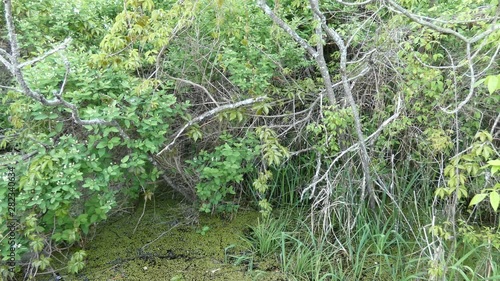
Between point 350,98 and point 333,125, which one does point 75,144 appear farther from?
point 350,98

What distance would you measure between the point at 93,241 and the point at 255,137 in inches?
51.3

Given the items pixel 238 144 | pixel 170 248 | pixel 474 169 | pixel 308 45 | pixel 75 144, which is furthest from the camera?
pixel 170 248

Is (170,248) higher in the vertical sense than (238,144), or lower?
lower

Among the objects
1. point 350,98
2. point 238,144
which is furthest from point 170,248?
point 350,98

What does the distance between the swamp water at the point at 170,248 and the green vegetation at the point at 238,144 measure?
0.5 inches

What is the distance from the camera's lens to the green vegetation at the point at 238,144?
7.57 feet

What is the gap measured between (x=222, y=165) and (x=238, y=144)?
17cm

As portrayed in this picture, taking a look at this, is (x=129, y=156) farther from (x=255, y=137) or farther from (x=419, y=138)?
(x=419, y=138)

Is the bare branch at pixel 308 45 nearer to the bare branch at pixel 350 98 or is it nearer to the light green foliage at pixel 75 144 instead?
the bare branch at pixel 350 98

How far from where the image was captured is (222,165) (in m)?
2.67

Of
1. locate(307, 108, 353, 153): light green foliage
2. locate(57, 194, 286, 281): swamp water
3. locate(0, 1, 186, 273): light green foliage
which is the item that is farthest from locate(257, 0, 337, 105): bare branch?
locate(57, 194, 286, 281): swamp water

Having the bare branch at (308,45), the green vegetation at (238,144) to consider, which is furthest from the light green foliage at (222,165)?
the bare branch at (308,45)

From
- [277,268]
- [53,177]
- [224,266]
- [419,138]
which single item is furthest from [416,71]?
[53,177]

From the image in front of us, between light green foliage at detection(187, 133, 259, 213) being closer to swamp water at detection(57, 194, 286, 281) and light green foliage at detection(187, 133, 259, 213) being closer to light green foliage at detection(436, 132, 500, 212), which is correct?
swamp water at detection(57, 194, 286, 281)
